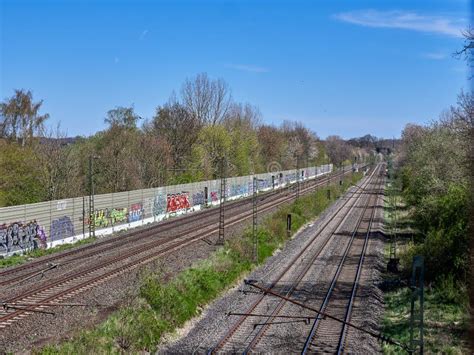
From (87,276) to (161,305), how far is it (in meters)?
5.69

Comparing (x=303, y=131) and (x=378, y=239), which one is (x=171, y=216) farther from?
(x=303, y=131)

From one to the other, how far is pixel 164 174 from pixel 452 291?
38.6 meters

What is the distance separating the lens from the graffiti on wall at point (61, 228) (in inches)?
1154

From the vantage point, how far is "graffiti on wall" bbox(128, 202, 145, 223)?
38.3 meters

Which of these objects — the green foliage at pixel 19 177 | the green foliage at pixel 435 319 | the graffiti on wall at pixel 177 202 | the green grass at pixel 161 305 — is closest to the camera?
the green grass at pixel 161 305

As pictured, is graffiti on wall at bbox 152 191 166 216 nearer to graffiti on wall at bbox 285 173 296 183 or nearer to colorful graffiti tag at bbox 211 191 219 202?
colorful graffiti tag at bbox 211 191 219 202

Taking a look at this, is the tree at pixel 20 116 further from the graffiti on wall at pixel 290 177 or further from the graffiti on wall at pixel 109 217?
the graffiti on wall at pixel 290 177

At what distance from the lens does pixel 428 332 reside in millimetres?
15367

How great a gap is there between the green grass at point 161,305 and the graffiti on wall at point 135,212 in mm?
12633

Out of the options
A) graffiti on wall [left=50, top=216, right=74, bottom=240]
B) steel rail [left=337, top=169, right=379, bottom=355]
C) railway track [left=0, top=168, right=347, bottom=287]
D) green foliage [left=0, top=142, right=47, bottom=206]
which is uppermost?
green foliage [left=0, top=142, right=47, bottom=206]

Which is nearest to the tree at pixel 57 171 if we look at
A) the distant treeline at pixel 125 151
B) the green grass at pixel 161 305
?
the distant treeline at pixel 125 151

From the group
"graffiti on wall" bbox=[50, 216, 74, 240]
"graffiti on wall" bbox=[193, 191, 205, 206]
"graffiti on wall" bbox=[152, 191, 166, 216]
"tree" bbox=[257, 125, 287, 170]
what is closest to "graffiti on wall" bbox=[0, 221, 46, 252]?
"graffiti on wall" bbox=[50, 216, 74, 240]

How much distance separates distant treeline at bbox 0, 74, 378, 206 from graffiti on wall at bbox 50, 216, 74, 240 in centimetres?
416

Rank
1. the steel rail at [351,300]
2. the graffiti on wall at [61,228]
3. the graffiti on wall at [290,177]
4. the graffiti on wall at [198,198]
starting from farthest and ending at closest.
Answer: the graffiti on wall at [290,177], the graffiti on wall at [198,198], the graffiti on wall at [61,228], the steel rail at [351,300]
